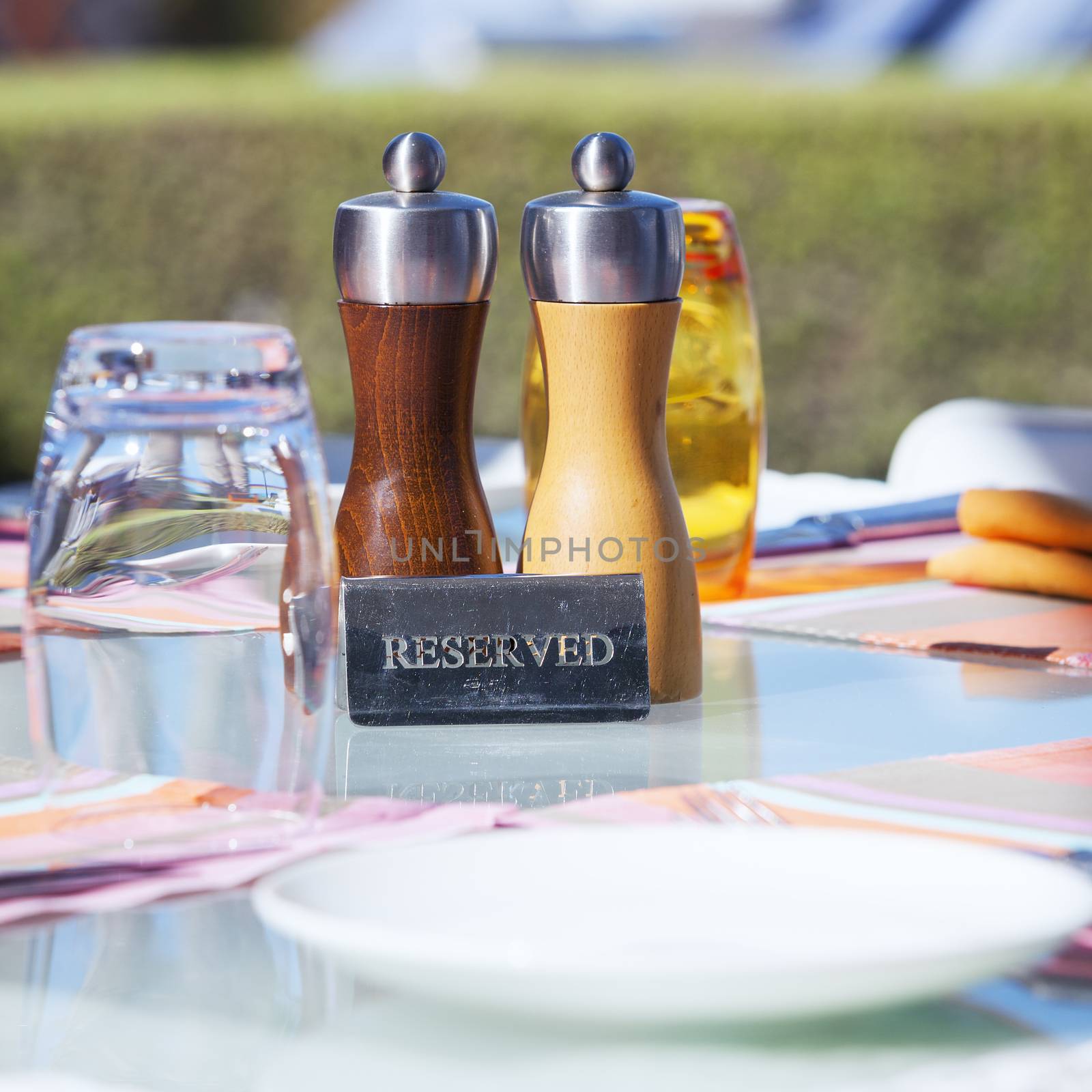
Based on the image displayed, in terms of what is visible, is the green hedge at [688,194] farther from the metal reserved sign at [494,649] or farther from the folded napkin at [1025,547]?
the metal reserved sign at [494,649]

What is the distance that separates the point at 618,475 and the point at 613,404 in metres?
0.03

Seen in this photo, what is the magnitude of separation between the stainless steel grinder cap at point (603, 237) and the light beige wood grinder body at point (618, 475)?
0.04ft

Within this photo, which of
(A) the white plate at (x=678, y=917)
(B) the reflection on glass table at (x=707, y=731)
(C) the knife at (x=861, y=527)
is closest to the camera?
(A) the white plate at (x=678, y=917)

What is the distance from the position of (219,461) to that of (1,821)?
17cm

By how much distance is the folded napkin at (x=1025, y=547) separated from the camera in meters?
1.13

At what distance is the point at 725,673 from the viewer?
0.92 meters

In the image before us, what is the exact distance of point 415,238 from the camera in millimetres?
815

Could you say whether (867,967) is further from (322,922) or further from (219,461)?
(219,461)

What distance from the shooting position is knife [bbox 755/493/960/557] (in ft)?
4.32

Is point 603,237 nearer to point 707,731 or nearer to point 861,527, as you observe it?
point 707,731

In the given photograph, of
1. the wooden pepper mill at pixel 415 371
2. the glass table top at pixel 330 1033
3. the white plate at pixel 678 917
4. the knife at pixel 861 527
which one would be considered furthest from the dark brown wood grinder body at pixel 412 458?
the knife at pixel 861 527

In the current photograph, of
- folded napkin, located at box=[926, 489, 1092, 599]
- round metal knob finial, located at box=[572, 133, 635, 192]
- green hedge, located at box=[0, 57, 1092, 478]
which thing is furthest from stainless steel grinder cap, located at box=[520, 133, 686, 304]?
green hedge, located at box=[0, 57, 1092, 478]

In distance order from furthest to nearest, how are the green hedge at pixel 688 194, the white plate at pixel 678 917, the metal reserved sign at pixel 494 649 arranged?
the green hedge at pixel 688 194
the metal reserved sign at pixel 494 649
the white plate at pixel 678 917

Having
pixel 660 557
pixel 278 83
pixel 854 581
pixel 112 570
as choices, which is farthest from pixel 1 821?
pixel 278 83
